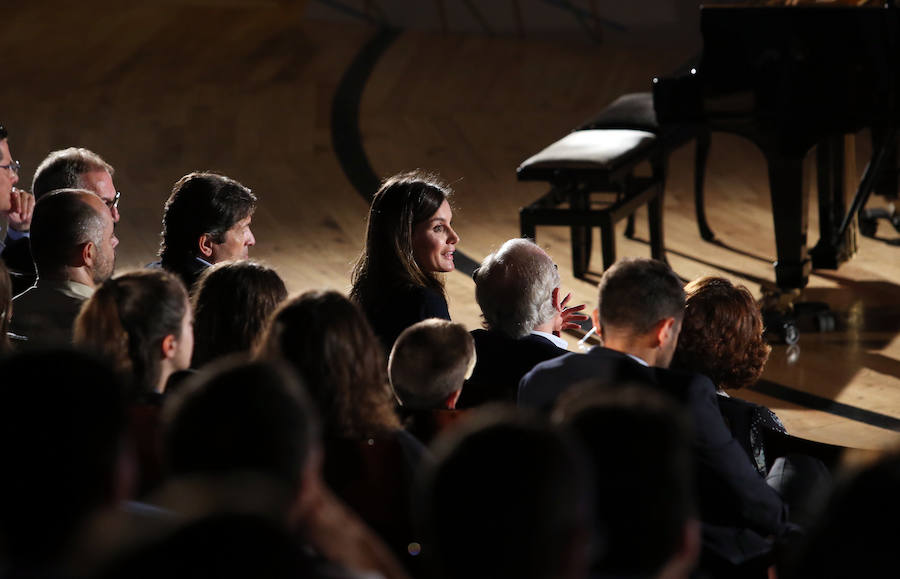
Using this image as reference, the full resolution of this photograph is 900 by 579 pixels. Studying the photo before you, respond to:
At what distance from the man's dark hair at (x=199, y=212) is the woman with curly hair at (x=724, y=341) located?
46.9 inches

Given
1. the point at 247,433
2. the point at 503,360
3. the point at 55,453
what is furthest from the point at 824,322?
A: the point at 55,453

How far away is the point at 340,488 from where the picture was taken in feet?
5.92

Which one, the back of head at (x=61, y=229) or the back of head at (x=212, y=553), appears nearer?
the back of head at (x=212, y=553)

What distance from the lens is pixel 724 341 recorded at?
240 centimetres

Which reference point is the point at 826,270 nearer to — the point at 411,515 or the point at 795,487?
the point at 795,487

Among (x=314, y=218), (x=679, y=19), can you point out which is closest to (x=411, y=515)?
(x=314, y=218)

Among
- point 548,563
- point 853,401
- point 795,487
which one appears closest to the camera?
point 548,563

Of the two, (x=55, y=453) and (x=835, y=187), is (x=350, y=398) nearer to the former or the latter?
(x=55, y=453)

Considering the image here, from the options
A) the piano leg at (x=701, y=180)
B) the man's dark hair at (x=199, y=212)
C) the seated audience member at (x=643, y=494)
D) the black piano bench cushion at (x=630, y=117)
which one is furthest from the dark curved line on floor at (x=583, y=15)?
the seated audience member at (x=643, y=494)

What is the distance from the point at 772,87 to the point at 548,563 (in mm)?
3616

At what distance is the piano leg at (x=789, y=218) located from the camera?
4.46 m

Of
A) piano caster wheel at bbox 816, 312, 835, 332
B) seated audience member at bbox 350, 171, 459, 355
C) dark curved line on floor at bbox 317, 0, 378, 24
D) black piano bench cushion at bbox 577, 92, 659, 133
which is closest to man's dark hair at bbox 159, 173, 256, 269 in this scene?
A: seated audience member at bbox 350, 171, 459, 355

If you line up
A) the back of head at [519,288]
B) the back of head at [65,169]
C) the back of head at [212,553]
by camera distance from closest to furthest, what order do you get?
1. the back of head at [212,553]
2. the back of head at [519,288]
3. the back of head at [65,169]

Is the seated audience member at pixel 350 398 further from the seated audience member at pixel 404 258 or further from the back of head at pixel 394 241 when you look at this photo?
the back of head at pixel 394 241
